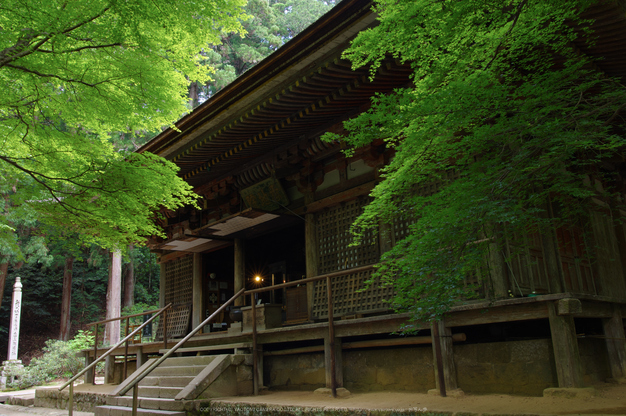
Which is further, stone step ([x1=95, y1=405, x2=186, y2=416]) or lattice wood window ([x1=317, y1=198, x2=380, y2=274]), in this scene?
lattice wood window ([x1=317, y1=198, x2=380, y2=274])

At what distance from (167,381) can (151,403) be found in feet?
2.05

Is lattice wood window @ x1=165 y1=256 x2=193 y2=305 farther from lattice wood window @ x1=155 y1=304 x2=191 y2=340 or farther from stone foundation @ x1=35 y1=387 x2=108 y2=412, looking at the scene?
stone foundation @ x1=35 y1=387 x2=108 y2=412

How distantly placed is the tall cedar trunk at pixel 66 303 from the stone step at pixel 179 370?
66.2ft

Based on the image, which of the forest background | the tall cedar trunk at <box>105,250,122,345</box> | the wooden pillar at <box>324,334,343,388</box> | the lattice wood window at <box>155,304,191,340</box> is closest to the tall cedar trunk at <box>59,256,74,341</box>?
the forest background

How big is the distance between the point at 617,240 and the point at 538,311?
4.95 meters

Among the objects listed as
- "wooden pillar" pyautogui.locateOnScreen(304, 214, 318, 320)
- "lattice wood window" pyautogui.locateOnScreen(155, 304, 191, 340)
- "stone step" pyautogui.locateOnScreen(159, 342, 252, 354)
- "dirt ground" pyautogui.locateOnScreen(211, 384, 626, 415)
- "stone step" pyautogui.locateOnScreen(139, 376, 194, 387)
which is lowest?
"dirt ground" pyautogui.locateOnScreen(211, 384, 626, 415)

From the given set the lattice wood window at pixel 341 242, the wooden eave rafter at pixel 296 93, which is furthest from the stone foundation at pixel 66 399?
the wooden eave rafter at pixel 296 93

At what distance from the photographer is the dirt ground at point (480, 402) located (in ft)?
14.9

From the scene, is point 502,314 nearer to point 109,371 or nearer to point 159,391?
point 159,391

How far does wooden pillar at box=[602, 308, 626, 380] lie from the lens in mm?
6270

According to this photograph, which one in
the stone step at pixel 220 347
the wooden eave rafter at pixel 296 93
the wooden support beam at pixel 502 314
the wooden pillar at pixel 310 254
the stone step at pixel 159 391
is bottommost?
the stone step at pixel 159 391

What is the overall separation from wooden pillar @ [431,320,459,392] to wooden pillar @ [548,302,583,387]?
1225mm

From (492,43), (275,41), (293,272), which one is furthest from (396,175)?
(275,41)

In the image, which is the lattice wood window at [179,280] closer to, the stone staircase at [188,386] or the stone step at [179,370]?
the stone step at [179,370]
